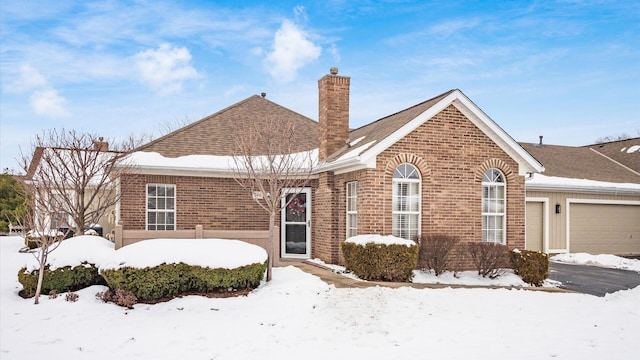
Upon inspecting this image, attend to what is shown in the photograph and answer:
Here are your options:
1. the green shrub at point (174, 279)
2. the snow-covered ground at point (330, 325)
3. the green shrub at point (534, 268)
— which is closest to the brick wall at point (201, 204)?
the snow-covered ground at point (330, 325)

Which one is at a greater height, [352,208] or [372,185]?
[372,185]

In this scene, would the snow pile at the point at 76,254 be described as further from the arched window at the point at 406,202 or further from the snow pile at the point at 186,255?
the arched window at the point at 406,202

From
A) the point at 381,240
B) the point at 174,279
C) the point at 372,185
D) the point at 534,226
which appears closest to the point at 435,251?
the point at 381,240

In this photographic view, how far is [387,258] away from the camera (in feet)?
39.0

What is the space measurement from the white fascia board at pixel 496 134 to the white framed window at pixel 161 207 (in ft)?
27.7

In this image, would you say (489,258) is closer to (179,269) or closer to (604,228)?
(179,269)

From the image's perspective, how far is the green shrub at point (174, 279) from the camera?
1003cm

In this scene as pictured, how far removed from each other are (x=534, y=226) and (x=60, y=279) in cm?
1575

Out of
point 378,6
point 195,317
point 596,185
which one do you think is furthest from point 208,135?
point 596,185

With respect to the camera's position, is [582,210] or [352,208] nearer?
Answer: [352,208]

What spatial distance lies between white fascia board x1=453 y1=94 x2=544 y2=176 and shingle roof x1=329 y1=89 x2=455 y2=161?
515 millimetres

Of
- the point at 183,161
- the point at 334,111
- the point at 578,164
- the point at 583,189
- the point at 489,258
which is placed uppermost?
the point at 334,111

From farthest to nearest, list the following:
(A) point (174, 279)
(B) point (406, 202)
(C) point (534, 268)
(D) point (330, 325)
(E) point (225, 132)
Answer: (E) point (225, 132)
(B) point (406, 202)
(C) point (534, 268)
(A) point (174, 279)
(D) point (330, 325)

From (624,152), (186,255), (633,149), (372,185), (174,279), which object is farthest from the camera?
(624,152)
